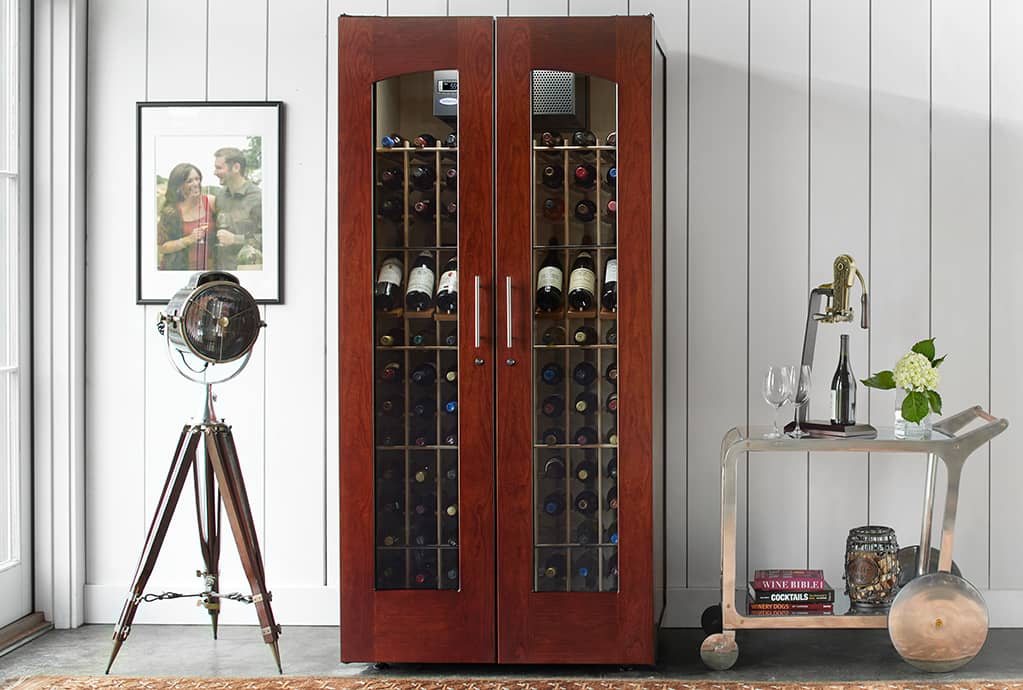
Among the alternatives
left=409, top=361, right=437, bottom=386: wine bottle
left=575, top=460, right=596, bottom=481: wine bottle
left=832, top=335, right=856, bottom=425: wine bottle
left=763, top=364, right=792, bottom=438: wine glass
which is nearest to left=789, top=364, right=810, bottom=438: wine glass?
left=763, top=364, right=792, bottom=438: wine glass

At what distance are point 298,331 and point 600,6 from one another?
64.9 inches

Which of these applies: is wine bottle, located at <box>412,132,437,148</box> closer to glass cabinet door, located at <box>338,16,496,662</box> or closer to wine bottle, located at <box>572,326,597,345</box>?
glass cabinet door, located at <box>338,16,496,662</box>

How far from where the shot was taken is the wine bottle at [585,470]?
3154 mm

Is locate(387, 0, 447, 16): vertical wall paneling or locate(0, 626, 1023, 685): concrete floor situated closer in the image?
locate(0, 626, 1023, 685): concrete floor

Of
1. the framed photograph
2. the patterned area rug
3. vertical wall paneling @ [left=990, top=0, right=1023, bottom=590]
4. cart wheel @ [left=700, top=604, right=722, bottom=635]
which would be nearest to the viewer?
the patterned area rug

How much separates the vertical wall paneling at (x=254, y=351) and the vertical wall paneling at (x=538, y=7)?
937mm

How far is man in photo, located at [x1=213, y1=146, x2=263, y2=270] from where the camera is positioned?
12.2 ft

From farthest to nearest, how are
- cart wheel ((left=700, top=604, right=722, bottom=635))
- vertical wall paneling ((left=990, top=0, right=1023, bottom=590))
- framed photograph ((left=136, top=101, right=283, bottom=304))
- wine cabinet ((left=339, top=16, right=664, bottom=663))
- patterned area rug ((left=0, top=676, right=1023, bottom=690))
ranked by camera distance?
1. framed photograph ((left=136, top=101, right=283, bottom=304))
2. vertical wall paneling ((left=990, top=0, right=1023, bottom=590))
3. cart wheel ((left=700, top=604, right=722, bottom=635))
4. wine cabinet ((left=339, top=16, right=664, bottom=663))
5. patterned area rug ((left=0, top=676, right=1023, bottom=690))

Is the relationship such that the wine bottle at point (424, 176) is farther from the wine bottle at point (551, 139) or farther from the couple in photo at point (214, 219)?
the couple in photo at point (214, 219)

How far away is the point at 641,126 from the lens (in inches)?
123

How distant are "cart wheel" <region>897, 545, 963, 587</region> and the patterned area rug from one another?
0.37 meters

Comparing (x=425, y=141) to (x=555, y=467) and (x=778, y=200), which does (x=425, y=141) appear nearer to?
(x=555, y=467)

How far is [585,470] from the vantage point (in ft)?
10.4

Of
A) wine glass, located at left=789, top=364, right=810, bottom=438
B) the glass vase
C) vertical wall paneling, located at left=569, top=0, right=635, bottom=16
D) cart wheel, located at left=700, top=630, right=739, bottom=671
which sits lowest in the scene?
cart wheel, located at left=700, top=630, right=739, bottom=671
